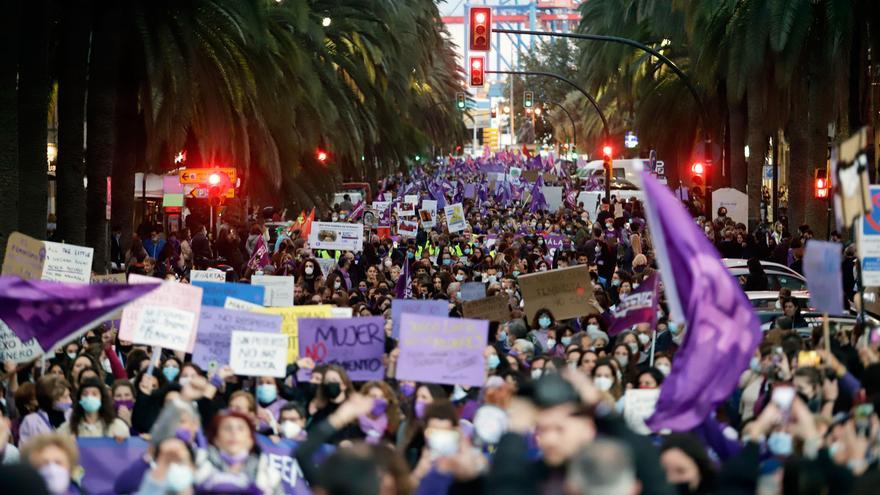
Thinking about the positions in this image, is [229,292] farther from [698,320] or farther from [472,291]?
[698,320]

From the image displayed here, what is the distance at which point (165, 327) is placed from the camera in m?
12.5

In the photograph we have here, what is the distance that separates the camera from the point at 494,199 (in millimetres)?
62438

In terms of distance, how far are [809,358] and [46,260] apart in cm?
802

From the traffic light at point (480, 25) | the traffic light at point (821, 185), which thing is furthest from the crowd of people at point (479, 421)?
the traffic light at point (821, 185)

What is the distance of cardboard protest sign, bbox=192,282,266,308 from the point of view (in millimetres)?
15758

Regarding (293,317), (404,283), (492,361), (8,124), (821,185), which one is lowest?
(492,361)

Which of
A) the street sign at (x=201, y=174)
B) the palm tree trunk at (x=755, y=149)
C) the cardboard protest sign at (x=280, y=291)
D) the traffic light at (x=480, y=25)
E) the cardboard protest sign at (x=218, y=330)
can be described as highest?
the traffic light at (x=480, y=25)

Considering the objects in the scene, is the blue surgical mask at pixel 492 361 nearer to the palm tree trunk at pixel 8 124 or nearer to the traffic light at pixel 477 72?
the palm tree trunk at pixel 8 124

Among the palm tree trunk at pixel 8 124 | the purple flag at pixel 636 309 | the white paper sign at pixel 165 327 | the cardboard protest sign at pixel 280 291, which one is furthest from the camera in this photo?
the palm tree trunk at pixel 8 124

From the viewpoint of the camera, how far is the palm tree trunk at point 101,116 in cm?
2567

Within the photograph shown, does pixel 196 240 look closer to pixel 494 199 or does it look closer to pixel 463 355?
pixel 463 355

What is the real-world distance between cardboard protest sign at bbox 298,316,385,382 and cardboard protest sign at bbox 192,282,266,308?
258 centimetres

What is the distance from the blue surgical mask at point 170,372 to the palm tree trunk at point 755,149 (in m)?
21.7

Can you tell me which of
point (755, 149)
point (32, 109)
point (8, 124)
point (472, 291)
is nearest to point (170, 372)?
point (472, 291)
